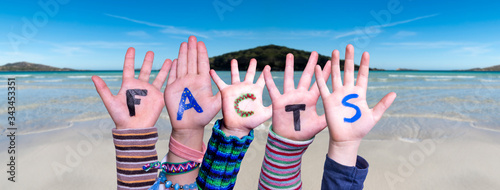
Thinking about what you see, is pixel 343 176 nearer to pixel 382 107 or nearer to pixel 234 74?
pixel 382 107

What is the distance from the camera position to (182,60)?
2.03 meters

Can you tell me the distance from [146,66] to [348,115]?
1.65 meters

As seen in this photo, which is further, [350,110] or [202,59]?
[202,59]

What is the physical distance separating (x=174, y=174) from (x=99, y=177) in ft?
6.69

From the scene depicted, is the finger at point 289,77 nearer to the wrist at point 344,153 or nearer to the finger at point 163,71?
the wrist at point 344,153

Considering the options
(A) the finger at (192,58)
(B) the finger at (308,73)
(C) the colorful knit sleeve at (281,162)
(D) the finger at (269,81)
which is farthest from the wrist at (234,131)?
(A) the finger at (192,58)

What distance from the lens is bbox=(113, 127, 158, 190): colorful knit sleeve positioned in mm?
1820

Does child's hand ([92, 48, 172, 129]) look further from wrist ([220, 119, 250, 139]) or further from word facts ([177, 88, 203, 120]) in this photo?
wrist ([220, 119, 250, 139])

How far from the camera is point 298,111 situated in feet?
5.21

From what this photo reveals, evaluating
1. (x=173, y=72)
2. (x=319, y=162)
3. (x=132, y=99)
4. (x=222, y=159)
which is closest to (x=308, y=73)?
(x=222, y=159)

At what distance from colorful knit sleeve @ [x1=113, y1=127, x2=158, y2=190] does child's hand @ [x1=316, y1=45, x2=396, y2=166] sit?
1.22 m

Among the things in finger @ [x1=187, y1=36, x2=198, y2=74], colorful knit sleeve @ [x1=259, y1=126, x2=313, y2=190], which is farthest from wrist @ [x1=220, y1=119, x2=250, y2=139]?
finger @ [x1=187, y1=36, x2=198, y2=74]

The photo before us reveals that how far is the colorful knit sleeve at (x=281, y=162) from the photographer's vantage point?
154 centimetres

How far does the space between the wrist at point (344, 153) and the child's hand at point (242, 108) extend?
47 cm
